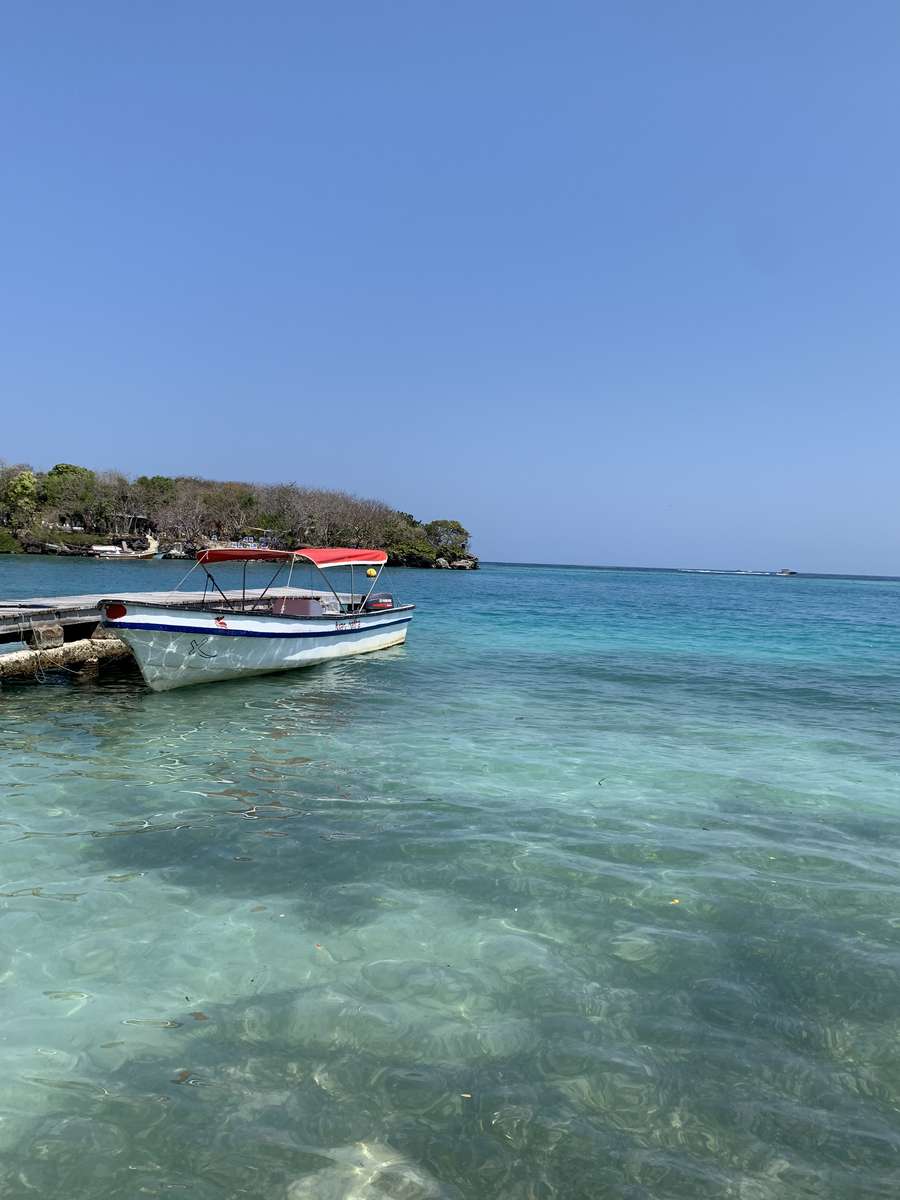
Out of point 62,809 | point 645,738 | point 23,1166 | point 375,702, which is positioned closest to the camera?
point 23,1166

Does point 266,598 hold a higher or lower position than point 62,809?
higher

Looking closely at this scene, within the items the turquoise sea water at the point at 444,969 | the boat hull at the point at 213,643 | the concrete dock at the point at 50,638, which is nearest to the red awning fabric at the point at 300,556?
the boat hull at the point at 213,643

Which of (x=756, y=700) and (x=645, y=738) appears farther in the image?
(x=756, y=700)

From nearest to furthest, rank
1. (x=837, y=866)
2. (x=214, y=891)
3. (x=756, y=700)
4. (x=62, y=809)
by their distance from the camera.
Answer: (x=214, y=891), (x=837, y=866), (x=62, y=809), (x=756, y=700)

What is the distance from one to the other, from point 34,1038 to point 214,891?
2.13 metres

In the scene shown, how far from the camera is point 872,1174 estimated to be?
3.42 metres

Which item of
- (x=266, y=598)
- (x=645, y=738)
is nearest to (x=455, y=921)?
(x=645, y=738)

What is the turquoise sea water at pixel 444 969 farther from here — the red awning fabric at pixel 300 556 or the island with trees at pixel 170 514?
the island with trees at pixel 170 514

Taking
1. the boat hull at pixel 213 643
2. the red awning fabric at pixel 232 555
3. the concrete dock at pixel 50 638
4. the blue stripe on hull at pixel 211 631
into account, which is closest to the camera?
the blue stripe on hull at pixel 211 631

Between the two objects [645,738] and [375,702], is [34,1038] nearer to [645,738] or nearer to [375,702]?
[645,738]

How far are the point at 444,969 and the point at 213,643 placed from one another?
13.2 meters

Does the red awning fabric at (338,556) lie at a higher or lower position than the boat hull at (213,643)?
higher

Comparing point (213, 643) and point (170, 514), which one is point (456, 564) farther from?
point (213, 643)

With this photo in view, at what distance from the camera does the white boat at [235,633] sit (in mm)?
15961
